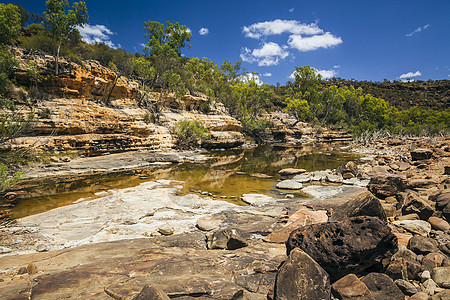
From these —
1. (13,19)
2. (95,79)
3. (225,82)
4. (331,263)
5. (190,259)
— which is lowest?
(190,259)

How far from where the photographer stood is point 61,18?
70.0 ft

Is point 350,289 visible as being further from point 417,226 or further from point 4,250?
point 4,250

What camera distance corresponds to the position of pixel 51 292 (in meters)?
2.63

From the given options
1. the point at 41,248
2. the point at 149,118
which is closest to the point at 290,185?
the point at 41,248

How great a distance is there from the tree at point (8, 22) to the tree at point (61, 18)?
3.47 metres

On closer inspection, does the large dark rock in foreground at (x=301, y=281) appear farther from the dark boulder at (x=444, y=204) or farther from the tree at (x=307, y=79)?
the tree at (x=307, y=79)

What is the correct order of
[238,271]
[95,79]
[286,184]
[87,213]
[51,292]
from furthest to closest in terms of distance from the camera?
[95,79], [286,184], [87,213], [238,271], [51,292]

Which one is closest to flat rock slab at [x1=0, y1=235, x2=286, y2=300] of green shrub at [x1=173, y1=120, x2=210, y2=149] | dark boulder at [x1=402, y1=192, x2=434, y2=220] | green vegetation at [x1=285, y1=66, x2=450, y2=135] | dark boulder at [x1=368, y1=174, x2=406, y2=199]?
dark boulder at [x1=402, y1=192, x2=434, y2=220]

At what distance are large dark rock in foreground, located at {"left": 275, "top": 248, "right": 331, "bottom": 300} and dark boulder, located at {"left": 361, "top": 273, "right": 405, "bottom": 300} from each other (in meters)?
0.70

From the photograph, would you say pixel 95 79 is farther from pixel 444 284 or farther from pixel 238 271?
pixel 444 284

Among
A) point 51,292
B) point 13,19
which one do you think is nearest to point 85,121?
point 13,19

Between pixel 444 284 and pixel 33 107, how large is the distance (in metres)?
24.8

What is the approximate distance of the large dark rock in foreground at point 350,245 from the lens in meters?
2.94

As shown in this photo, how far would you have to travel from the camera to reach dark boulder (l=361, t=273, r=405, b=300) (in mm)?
2637
